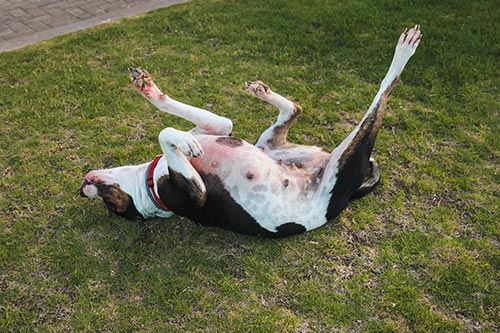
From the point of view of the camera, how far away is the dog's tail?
12.6 ft

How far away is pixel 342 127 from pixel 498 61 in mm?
2019

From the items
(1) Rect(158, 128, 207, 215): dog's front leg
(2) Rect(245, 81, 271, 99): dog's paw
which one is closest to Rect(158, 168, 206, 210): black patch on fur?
(1) Rect(158, 128, 207, 215): dog's front leg

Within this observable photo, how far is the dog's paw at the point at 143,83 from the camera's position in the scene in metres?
3.67

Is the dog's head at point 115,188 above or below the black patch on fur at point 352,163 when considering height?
below

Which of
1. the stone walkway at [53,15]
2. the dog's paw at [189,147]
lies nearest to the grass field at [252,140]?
the stone walkway at [53,15]

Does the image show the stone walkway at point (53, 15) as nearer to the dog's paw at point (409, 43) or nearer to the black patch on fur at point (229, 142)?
the black patch on fur at point (229, 142)

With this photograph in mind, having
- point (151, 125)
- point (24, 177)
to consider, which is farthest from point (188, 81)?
point (24, 177)

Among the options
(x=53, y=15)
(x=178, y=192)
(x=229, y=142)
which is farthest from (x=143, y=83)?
(x=53, y=15)

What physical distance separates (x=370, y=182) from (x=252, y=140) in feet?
3.82

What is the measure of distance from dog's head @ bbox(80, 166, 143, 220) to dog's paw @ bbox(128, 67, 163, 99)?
55 centimetres

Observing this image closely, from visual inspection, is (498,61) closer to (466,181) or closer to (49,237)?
(466,181)

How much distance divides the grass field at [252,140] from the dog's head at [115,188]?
10.0 inches

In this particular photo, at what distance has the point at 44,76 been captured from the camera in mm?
5504

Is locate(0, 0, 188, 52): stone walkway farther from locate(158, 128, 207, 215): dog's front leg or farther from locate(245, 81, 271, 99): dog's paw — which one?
locate(158, 128, 207, 215): dog's front leg
